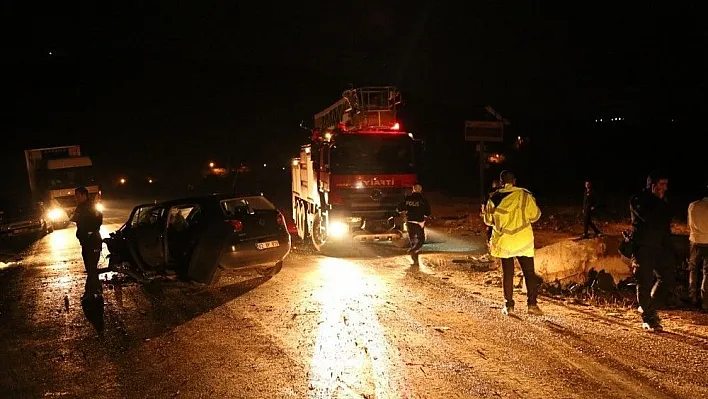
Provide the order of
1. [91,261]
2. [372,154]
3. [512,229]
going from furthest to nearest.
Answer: [372,154] < [91,261] < [512,229]

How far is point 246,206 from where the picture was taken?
382 inches

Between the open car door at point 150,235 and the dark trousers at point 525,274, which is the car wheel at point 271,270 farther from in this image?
the dark trousers at point 525,274

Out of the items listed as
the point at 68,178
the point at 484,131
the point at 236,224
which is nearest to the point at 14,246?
the point at 68,178

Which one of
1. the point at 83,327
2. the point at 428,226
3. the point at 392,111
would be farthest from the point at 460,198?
the point at 83,327

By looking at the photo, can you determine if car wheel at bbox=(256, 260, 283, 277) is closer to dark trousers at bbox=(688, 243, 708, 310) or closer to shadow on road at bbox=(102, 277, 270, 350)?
shadow on road at bbox=(102, 277, 270, 350)

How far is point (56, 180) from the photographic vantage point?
23891mm

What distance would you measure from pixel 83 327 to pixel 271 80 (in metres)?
146

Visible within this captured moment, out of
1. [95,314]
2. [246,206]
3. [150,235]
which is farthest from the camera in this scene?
[246,206]

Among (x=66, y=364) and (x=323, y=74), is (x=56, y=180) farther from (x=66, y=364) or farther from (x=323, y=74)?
(x=323, y=74)

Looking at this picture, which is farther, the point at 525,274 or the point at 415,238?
the point at 415,238

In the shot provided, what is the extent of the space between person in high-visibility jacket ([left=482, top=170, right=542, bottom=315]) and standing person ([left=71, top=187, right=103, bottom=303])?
5.87 meters

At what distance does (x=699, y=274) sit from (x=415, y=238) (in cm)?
523

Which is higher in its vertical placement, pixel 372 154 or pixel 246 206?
Answer: pixel 372 154

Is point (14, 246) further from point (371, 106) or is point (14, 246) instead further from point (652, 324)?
point (652, 324)
